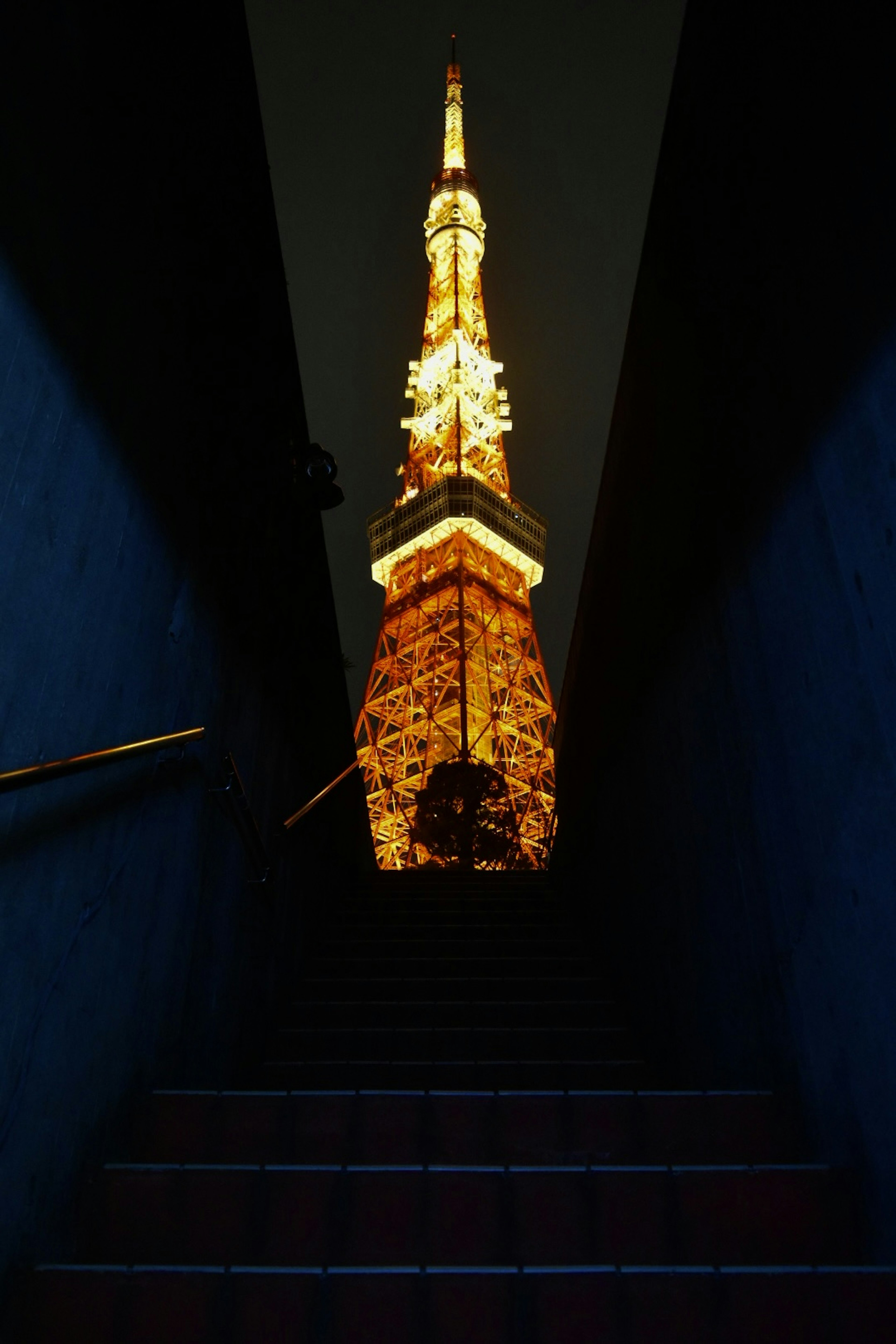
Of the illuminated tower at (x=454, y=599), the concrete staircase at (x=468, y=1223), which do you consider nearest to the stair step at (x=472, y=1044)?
the concrete staircase at (x=468, y=1223)

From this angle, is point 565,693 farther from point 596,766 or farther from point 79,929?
point 79,929

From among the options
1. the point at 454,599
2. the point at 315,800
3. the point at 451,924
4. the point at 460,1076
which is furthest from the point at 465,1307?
the point at 454,599

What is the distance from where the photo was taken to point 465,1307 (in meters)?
1.51

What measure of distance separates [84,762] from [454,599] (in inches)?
942

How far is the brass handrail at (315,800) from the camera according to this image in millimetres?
3799

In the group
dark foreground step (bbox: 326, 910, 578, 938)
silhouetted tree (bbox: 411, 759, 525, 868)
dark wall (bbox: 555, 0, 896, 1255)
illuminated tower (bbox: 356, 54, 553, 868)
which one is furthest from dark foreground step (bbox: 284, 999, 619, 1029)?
illuminated tower (bbox: 356, 54, 553, 868)

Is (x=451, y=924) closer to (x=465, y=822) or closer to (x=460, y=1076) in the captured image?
(x=460, y=1076)

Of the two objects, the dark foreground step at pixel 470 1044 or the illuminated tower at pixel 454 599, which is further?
the illuminated tower at pixel 454 599

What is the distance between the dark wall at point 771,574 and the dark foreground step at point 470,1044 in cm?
19

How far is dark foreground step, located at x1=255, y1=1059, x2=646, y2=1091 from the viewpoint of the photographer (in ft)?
9.27

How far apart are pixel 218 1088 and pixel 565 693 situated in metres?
3.48

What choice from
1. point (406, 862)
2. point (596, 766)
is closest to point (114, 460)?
point (596, 766)

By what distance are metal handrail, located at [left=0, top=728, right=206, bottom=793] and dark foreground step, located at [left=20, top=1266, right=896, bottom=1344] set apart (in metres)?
0.95

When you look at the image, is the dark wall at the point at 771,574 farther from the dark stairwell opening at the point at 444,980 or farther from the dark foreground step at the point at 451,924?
the dark foreground step at the point at 451,924
